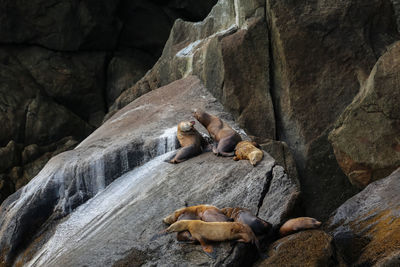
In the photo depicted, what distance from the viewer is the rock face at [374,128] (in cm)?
781

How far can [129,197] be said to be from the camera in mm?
6750

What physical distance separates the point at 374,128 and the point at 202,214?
366cm

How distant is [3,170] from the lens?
14000mm

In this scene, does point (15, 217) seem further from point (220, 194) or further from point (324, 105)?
point (324, 105)

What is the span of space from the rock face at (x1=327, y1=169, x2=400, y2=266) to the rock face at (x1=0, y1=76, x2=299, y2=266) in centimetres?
73

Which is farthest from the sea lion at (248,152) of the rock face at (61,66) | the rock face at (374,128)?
the rock face at (61,66)

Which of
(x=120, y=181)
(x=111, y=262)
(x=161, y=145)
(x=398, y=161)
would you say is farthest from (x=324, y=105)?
(x=111, y=262)

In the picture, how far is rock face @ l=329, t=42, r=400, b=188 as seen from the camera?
7812 mm

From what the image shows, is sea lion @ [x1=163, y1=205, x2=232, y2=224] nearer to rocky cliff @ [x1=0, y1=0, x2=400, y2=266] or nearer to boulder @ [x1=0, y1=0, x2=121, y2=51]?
rocky cliff @ [x1=0, y1=0, x2=400, y2=266]

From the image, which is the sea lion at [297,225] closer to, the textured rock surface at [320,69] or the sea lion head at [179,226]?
the sea lion head at [179,226]

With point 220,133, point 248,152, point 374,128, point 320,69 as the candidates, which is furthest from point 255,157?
point 320,69

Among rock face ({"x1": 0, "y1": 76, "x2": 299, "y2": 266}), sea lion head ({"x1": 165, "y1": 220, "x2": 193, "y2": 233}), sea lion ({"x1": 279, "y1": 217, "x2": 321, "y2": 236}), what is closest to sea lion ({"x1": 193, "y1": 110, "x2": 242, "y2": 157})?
rock face ({"x1": 0, "y1": 76, "x2": 299, "y2": 266})

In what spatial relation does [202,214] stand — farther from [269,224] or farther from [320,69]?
[320,69]

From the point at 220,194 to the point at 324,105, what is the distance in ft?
12.3
